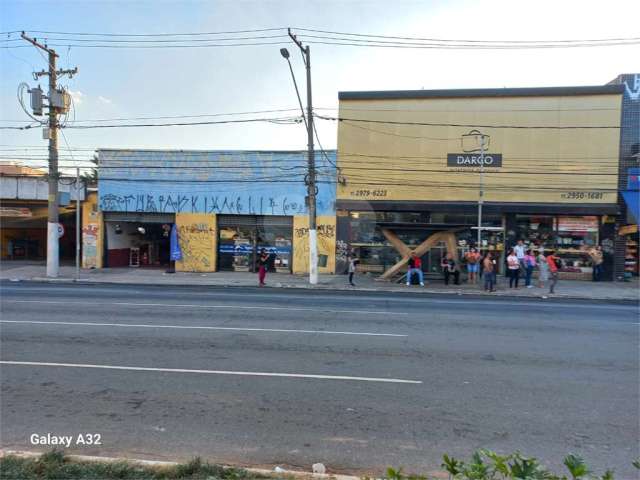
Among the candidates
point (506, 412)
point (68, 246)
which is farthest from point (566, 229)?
point (68, 246)

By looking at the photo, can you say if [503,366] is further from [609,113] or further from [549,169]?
[609,113]

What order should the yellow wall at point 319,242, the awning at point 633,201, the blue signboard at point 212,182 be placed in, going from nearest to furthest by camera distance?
the awning at point 633,201, the yellow wall at point 319,242, the blue signboard at point 212,182

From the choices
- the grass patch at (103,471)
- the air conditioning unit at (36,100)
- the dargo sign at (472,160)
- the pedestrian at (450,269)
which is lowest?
the grass patch at (103,471)

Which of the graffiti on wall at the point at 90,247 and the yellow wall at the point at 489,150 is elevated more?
the yellow wall at the point at 489,150

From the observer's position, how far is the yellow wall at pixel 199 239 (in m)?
22.7

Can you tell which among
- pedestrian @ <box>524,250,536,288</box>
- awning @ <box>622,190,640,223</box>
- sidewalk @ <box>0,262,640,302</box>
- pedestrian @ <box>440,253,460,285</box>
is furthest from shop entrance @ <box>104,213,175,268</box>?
awning @ <box>622,190,640,223</box>

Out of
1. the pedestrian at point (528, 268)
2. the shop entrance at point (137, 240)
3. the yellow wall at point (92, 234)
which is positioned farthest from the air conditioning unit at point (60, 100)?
the pedestrian at point (528, 268)

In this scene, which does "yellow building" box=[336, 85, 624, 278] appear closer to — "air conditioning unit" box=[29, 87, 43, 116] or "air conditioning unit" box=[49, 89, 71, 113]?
"air conditioning unit" box=[49, 89, 71, 113]

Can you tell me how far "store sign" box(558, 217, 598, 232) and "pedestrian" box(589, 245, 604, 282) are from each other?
97 centimetres

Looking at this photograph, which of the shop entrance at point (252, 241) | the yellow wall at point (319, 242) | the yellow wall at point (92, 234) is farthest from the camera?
the yellow wall at point (92, 234)

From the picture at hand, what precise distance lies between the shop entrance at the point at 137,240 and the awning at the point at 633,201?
22221 millimetres

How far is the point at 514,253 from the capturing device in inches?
730

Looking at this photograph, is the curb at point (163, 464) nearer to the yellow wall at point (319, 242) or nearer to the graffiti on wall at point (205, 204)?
the yellow wall at point (319, 242)

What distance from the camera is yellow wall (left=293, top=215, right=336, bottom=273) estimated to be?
2189cm
